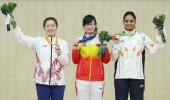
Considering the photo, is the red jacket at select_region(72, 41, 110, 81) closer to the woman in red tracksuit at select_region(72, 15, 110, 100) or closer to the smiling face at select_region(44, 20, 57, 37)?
the woman in red tracksuit at select_region(72, 15, 110, 100)

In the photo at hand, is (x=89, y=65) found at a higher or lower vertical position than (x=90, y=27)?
lower

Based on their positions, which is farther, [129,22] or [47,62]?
[129,22]

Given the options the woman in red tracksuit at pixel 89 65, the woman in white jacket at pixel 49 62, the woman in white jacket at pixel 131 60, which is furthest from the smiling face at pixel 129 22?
the woman in white jacket at pixel 49 62

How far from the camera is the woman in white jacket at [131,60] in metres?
4.34

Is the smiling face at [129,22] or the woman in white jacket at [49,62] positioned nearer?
the woman in white jacket at [49,62]

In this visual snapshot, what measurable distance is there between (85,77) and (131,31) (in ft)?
2.27

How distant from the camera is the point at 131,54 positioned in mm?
4355

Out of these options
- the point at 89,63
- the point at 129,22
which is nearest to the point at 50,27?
the point at 89,63

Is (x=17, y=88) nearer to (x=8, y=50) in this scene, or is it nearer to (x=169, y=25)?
(x=8, y=50)

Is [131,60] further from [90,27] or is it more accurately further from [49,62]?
[49,62]

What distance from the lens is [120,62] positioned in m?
4.38

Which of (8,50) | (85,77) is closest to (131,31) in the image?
(85,77)

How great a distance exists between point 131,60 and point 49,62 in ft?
2.75

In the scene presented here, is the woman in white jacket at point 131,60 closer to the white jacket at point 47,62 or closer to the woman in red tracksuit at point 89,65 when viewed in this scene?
the woman in red tracksuit at point 89,65
